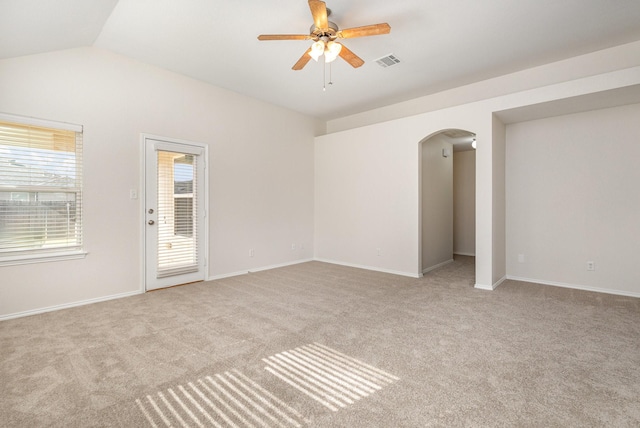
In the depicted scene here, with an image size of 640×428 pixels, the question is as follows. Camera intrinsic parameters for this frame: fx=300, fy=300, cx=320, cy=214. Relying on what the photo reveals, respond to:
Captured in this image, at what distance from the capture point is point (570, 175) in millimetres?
4328

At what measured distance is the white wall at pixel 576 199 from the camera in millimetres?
3945

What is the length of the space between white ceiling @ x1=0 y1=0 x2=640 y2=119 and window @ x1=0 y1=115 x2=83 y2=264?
0.82 metres

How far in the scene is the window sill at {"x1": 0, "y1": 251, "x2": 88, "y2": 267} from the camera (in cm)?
311

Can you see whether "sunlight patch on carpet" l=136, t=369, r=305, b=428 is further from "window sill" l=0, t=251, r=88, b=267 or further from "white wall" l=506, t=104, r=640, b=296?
"white wall" l=506, t=104, r=640, b=296

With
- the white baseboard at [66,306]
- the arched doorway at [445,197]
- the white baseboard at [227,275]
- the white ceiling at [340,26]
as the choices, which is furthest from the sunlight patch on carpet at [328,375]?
the arched doorway at [445,197]

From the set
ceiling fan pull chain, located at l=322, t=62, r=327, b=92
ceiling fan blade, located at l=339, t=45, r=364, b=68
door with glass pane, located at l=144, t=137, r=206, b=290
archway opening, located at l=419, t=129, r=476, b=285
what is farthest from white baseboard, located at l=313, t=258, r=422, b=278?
ceiling fan blade, located at l=339, t=45, r=364, b=68

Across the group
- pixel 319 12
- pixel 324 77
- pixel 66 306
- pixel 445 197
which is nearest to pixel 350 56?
pixel 319 12

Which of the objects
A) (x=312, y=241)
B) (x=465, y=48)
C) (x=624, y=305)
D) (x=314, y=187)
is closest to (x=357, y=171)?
(x=314, y=187)

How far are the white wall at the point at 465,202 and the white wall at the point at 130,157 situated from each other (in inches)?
172

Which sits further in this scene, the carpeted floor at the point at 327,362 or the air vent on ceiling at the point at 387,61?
the air vent on ceiling at the point at 387,61

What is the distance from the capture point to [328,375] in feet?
6.85

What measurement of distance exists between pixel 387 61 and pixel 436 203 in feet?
9.55

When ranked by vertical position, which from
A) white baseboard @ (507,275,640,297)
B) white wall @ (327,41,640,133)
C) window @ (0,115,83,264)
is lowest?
white baseboard @ (507,275,640,297)

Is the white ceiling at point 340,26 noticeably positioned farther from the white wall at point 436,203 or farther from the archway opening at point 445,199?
the white wall at point 436,203
